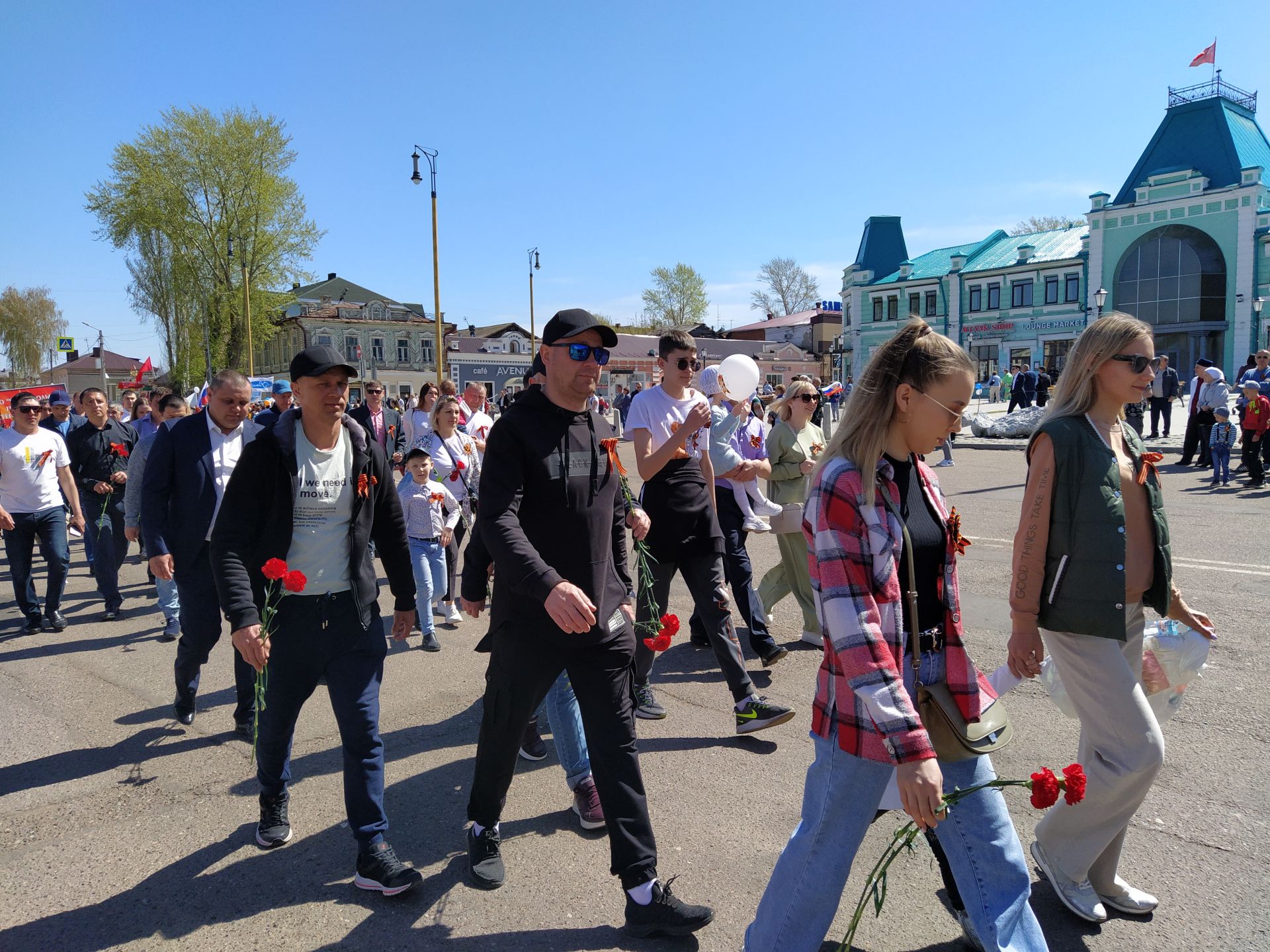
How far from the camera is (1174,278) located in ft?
145

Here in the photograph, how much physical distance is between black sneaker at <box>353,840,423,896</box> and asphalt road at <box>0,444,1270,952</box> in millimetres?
63

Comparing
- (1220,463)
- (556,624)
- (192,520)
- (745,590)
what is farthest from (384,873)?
(1220,463)

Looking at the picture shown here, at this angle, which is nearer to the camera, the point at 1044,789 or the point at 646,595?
the point at 1044,789

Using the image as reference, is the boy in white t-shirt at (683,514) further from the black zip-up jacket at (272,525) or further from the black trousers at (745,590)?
the black zip-up jacket at (272,525)

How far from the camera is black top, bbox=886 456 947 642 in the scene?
7.45ft

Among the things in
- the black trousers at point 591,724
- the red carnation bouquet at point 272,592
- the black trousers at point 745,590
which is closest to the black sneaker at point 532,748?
the black trousers at point 591,724

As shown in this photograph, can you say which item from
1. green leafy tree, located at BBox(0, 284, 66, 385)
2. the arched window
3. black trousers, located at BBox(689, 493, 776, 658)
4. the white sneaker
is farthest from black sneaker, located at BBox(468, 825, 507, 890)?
green leafy tree, located at BBox(0, 284, 66, 385)

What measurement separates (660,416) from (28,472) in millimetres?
6150

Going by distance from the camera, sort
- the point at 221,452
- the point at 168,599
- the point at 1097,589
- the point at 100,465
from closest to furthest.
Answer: the point at 1097,589 < the point at 221,452 < the point at 168,599 < the point at 100,465

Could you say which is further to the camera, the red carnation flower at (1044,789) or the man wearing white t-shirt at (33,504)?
the man wearing white t-shirt at (33,504)

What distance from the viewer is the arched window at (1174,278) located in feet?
142

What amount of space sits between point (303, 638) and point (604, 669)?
1255 mm

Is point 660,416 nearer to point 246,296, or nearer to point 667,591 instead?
point 667,591

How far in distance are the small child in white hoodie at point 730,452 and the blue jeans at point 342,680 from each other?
281 centimetres
